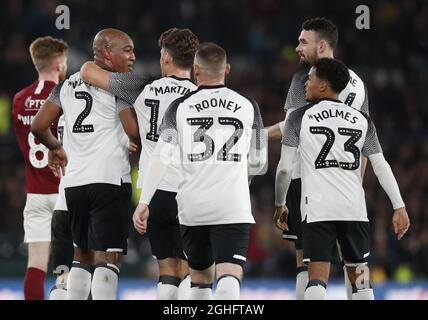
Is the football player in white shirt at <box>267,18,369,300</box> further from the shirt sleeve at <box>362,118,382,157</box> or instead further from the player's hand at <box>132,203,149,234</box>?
the player's hand at <box>132,203,149,234</box>

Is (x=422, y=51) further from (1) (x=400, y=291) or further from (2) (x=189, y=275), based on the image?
(2) (x=189, y=275)

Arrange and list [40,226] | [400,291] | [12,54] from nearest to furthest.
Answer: [40,226]
[400,291]
[12,54]

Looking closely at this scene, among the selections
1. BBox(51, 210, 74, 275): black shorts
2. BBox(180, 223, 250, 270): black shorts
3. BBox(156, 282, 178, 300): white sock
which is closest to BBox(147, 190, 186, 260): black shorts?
BBox(156, 282, 178, 300): white sock

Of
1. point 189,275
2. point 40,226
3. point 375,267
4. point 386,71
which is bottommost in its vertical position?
point 189,275

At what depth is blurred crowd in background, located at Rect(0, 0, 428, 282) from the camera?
1494 centimetres

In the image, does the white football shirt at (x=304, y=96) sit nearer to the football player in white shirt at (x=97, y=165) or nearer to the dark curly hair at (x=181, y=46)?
the dark curly hair at (x=181, y=46)

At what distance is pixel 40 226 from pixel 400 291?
6.09 m

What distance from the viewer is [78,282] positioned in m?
8.29

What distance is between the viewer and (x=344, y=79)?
794cm

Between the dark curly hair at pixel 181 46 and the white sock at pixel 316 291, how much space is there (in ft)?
6.62

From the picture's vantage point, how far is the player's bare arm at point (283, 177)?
26.0ft

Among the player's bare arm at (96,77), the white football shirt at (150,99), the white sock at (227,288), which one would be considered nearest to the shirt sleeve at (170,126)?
the white football shirt at (150,99)

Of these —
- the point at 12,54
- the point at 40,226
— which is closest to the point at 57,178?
the point at 40,226
